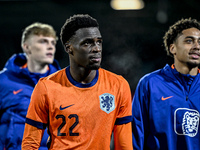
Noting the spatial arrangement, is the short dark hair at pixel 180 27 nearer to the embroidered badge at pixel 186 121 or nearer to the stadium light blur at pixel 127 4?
the embroidered badge at pixel 186 121

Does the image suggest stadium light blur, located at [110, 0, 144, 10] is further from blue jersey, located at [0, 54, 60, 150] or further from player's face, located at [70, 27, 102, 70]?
player's face, located at [70, 27, 102, 70]

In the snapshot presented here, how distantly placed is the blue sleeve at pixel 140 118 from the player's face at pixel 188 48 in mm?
450

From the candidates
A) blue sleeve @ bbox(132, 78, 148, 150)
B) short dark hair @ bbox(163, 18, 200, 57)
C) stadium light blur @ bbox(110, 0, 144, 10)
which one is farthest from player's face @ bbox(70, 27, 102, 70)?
stadium light blur @ bbox(110, 0, 144, 10)

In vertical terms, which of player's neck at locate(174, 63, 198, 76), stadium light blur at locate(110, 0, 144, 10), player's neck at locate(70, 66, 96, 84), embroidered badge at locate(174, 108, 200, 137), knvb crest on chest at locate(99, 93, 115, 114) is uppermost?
stadium light blur at locate(110, 0, 144, 10)

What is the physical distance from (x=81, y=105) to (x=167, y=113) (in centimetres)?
87

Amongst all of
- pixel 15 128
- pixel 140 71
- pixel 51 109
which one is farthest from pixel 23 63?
pixel 140 71

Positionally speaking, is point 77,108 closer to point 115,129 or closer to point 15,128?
point 115,129

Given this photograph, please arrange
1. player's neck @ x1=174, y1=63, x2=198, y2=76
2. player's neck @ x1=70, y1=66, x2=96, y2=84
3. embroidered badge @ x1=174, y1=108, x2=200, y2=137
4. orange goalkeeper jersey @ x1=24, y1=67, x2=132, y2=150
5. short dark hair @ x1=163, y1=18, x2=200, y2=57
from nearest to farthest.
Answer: orange goalkeeper jersey @ x1=24, y1=67, x2=132, y2=150
player's neck @ x1=70, y1=66, x2=96, y2=84
embroidered badge @ x1=174, y1=108, x2=200, y2=137
player's neck @ x1=174, y1=63, x2=198, y2=76
short dark hair @ x1=163, y1=18, x2=200, y2=57

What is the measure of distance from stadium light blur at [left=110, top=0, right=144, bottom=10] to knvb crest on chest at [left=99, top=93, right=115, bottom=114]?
5.38 meters

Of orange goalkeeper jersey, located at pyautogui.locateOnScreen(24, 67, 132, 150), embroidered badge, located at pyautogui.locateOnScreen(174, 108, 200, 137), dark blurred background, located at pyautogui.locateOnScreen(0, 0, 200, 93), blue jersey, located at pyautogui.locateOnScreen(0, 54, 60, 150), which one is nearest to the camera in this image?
orange goalkeeper jersey, located at pyautogui.locateOnScreen(24, 67, 132, 150)

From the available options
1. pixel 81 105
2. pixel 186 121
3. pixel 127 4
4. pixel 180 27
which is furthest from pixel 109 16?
pixel 81 105

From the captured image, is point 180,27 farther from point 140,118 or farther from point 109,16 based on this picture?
point 109,16

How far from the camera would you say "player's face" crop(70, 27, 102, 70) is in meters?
2.31

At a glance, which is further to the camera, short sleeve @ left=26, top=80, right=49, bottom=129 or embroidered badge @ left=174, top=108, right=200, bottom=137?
embroidered badge @ left=174, top=108, right=200, bottom=137
